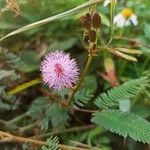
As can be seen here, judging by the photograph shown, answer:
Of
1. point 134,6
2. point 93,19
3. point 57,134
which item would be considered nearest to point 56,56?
point 93,19

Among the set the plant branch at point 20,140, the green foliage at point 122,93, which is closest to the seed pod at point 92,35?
the green foliage at point 122,93

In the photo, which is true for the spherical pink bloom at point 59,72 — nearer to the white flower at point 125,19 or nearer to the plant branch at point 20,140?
the plant branch at point 20,140

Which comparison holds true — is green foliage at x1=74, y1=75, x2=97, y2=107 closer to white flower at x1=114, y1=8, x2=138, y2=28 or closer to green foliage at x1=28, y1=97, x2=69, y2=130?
green foliage at x1=28, y1=97, x2=69, y2=130

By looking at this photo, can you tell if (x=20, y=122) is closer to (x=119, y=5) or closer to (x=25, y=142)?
(x=25, y=142)

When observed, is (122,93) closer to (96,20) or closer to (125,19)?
(96,20)

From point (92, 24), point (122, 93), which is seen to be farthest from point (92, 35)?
point (122, 93)
